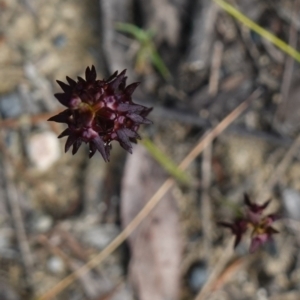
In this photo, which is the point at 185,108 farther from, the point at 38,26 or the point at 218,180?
the point at 38,26

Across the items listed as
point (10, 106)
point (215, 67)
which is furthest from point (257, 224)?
point (10, 106)

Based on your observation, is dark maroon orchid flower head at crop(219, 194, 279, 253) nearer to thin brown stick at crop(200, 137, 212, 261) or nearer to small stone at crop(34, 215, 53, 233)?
thin brown stick at crop(200, 137, 212, 261)

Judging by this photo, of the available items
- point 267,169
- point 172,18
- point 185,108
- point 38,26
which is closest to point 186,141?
point 185,108

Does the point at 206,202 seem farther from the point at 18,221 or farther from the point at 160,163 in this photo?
the point at 18,221

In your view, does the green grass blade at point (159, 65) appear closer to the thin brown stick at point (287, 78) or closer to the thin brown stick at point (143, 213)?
the thin brown stick at point (143, 213)

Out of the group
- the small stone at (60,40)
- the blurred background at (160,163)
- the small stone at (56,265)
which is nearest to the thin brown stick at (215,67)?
the blurred background at (160,163)

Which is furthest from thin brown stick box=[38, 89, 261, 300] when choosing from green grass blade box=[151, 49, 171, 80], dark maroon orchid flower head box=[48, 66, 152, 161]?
dark maroon orchid flower head box=[48, 66, 152, 161]

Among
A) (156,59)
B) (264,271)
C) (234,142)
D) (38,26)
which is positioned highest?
(38,26)
